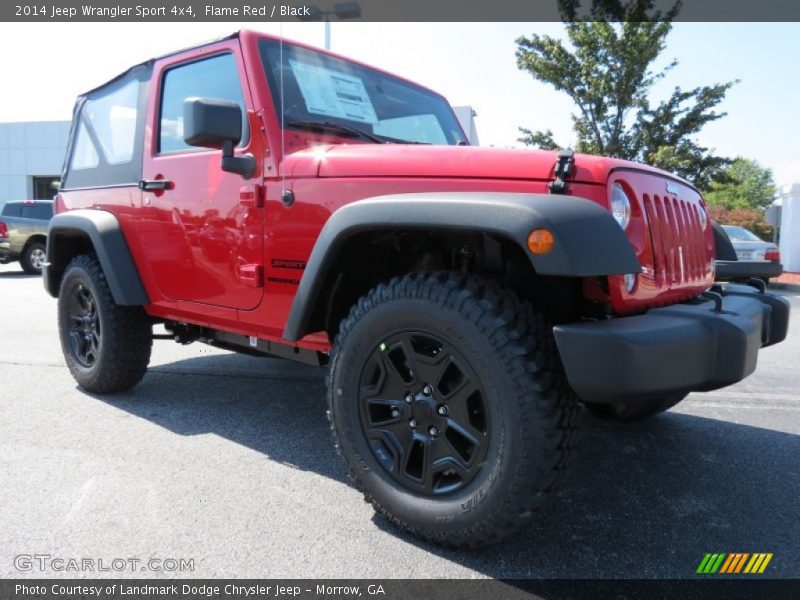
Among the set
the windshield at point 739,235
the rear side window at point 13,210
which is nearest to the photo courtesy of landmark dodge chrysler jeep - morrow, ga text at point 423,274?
the windshield at point 739,235

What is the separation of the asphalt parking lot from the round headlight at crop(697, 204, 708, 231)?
1.15m

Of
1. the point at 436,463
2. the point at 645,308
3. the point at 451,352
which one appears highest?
the point at 645,308

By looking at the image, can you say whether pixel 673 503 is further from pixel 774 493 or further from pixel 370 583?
pixel 370 583

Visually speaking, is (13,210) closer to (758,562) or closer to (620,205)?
(620,205)

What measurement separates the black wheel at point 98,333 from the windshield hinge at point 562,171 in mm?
2821

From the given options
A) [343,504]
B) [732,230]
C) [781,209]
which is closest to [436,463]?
[343,504]

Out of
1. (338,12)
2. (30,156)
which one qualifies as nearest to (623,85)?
(338,12)

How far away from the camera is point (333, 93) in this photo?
9.92ft

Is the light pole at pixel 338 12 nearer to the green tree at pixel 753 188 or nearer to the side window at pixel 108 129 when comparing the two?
the side window at pixel 108 129

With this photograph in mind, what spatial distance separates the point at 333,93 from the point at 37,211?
14.1m

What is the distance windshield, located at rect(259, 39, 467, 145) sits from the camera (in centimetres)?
284

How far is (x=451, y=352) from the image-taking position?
6.84 feet

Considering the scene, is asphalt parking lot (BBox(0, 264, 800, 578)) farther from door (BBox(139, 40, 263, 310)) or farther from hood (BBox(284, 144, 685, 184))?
hood (BBox(284, 144, 685, 184))

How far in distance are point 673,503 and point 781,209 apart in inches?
737
